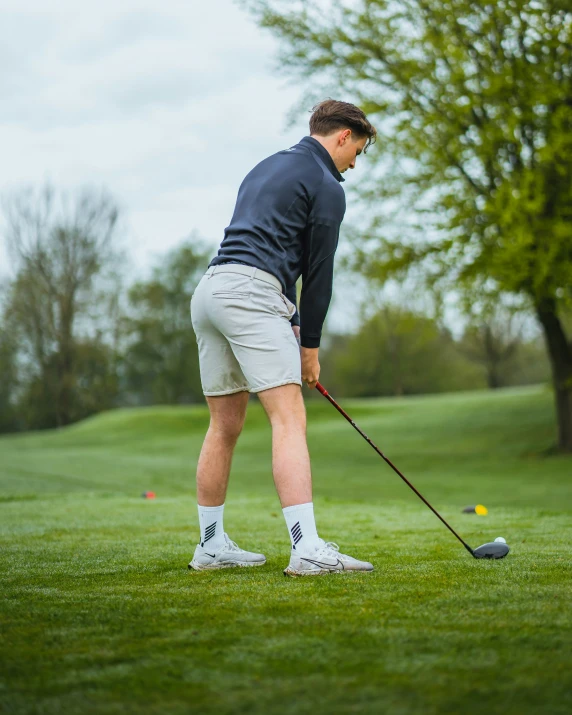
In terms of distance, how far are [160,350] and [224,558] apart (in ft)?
134

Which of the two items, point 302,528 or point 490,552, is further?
point 490,552

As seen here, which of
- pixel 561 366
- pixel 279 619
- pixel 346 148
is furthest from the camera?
pixel 561 366

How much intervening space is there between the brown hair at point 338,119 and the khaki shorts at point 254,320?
0.74 meters

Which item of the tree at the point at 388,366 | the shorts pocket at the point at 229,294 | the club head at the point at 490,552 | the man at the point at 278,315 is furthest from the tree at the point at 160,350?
the shorts pocket at the point at 229,294

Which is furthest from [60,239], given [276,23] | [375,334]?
[276,23]

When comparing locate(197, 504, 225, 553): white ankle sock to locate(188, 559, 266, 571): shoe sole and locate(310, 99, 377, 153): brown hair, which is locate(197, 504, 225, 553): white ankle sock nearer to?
locate(188, 559, 266, 571): shoe sole

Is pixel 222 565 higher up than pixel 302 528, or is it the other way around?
pixel 302 528

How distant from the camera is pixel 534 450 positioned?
1655cm

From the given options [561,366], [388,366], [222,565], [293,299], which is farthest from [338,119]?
[388,366]

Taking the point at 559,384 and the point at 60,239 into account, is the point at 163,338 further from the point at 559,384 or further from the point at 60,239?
the point at 559,384

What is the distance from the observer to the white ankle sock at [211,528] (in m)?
3.61

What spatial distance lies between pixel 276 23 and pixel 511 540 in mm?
12859

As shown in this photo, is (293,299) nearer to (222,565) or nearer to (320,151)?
(320,151)

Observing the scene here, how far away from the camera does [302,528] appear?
3.30 meters
